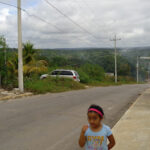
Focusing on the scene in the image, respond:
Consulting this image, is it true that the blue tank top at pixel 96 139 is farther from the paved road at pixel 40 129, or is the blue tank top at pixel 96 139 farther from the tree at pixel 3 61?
the tree at pixel 3 61

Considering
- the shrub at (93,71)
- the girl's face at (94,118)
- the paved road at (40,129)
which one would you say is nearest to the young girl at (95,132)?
the girl's face at (94,118)

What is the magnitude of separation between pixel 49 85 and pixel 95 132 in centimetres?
1813

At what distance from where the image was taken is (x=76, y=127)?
764 cm

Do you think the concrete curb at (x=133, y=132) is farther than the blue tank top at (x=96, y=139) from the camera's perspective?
Yes

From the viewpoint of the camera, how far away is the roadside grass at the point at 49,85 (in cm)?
1825

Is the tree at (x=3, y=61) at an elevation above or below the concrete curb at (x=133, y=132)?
above

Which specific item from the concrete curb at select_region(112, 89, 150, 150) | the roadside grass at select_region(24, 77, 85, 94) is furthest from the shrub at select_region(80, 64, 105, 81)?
the concrete curb at select_region(112, 89, 150, 150)

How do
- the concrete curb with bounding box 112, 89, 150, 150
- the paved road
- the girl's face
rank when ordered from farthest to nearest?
the paved road < the concrete curb with bounding box 112, 89, 150, 150 < the girl's face

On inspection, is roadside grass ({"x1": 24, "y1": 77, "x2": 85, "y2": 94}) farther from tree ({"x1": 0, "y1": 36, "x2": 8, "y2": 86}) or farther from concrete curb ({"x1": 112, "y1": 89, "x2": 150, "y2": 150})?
concrete curb ({"x1": 112, "y1": 89, "x2": 150, "y2": 150})

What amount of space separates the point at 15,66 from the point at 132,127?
14.2 m

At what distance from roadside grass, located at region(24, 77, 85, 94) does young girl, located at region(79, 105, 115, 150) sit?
48.4 feet

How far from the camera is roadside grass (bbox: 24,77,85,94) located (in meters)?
18.2

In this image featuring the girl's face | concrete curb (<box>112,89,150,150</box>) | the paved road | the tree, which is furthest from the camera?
the tree

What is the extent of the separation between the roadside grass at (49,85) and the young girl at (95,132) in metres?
14.8
